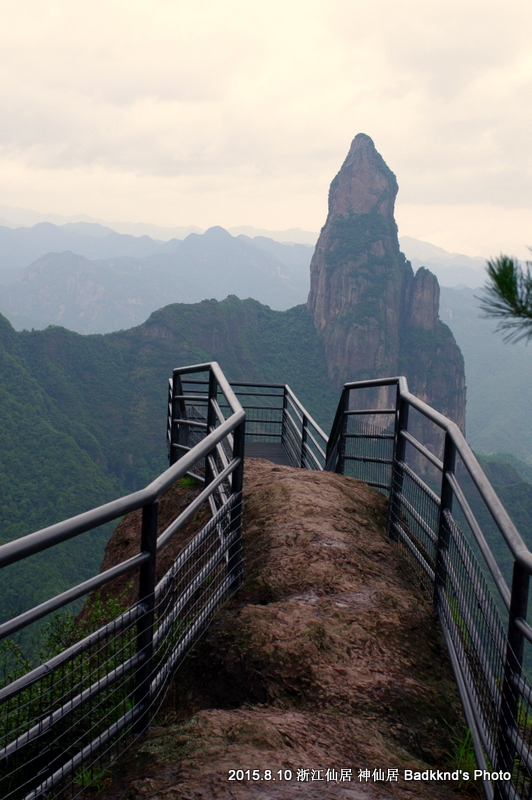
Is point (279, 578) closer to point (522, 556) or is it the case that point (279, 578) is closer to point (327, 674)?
point (327, 674)

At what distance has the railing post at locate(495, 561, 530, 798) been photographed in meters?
1.61

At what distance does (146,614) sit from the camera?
6.18 ft

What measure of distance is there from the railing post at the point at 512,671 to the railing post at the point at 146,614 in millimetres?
1017

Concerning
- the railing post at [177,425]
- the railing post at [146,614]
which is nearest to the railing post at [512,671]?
the railing post at [146,614]

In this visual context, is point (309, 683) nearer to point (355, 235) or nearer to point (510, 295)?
point (510, 295)

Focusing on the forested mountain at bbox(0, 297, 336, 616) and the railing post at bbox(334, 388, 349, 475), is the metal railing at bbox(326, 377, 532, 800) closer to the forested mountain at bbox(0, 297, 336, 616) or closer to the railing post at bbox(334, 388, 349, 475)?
the railing post at bbox(334, 388, 349, 475)

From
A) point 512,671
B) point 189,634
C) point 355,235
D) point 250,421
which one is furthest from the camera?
point 355,235

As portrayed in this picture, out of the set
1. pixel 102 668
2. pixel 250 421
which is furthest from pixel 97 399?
pixel 102 668

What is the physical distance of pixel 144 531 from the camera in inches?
74.3

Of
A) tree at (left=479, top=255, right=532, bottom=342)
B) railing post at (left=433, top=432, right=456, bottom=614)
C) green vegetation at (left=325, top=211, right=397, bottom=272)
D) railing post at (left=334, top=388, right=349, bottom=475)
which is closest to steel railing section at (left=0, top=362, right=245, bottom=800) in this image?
railing post at (left=433, top=432, right=456, bottom=614)

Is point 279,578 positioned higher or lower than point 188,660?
higher

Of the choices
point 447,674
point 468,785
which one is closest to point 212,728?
point 468,785

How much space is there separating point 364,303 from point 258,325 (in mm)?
20826

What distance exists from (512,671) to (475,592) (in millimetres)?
453
